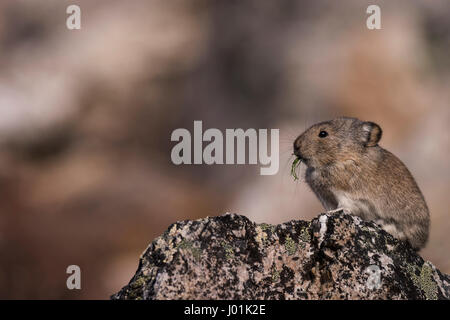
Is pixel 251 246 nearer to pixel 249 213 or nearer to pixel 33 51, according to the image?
pixel 249 213

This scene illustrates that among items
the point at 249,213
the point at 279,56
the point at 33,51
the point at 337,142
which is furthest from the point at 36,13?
the point at 337,142

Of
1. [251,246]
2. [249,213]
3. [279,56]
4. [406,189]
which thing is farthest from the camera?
[279,56]

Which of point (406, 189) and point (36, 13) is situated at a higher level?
point (36, 13)

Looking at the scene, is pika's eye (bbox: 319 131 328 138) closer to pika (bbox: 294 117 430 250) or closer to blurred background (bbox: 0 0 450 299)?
pika (bbox: 294 117 430 250)

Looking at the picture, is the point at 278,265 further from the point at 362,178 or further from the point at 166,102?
the point at 166,102

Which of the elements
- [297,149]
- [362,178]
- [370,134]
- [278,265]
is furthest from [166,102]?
[278,265]

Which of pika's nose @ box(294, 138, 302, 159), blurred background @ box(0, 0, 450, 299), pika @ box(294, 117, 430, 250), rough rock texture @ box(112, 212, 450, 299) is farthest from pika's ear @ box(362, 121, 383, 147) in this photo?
blurred background @ box(0, 0, 450, 299)

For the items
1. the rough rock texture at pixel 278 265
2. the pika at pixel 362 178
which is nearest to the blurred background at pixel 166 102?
the pika at pixel 362 178
